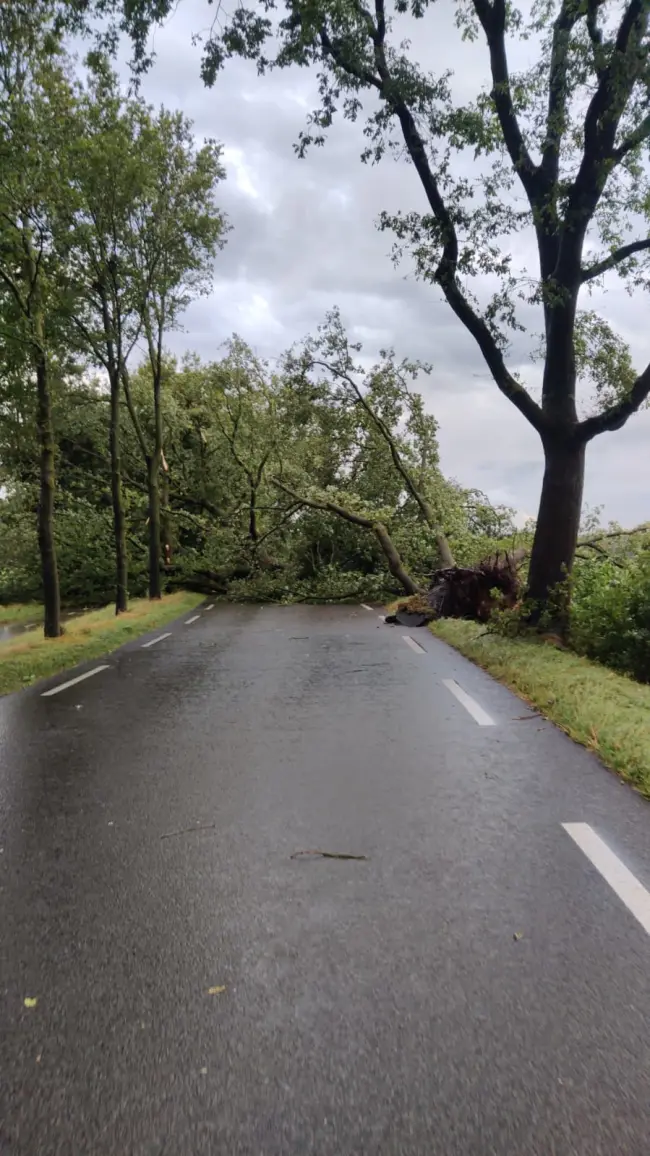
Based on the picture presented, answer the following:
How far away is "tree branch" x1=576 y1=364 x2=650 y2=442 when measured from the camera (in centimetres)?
1183

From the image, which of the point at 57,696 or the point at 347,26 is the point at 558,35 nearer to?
→ the point at 347,26

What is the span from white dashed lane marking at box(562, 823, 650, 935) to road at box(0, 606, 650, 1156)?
0.02 metres

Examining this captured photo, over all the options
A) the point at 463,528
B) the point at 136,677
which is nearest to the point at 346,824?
the point at 136,677

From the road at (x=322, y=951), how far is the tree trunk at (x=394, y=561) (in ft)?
53.8

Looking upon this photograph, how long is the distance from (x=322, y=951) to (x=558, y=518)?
35.5ft

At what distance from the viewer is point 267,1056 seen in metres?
2.47

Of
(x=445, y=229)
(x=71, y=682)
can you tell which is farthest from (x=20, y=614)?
(x=445, y=229)

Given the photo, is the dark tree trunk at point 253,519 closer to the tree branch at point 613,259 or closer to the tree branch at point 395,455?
the tree branch at point 395,455

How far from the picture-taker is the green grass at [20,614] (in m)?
27.3

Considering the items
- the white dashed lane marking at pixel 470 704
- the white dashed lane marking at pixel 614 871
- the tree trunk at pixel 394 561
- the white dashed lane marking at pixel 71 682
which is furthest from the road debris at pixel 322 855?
the tree trunk at pixel 394 561

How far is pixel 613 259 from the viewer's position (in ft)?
41.6

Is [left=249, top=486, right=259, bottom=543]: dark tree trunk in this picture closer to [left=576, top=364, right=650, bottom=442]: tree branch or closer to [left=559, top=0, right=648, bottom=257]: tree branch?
[left=576, top=364, right=650, bottom=442]: tree branch

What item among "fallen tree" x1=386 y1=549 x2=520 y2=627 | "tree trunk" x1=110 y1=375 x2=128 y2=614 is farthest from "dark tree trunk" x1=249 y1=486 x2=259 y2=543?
"fallen tree" x1=386 y1=549 x2=520 y2=627

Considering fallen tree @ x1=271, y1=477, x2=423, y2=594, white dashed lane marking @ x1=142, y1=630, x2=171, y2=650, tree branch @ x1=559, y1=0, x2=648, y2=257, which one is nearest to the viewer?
tree branch @ x1=559, y1=0, x2=648, y2=257
